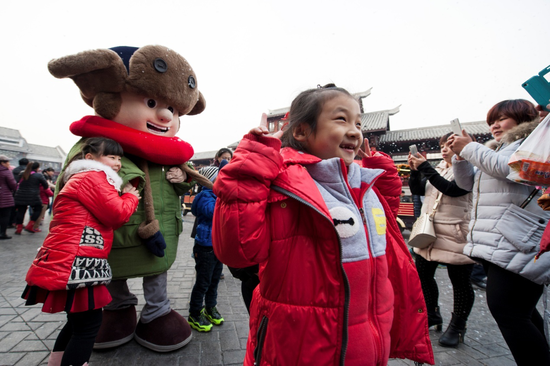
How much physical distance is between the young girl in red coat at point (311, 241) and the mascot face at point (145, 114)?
1450 millimetres

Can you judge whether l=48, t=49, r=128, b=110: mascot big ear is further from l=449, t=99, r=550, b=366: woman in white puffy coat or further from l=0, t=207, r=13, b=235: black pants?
l=0, t=207, r=13, b=235: black pants

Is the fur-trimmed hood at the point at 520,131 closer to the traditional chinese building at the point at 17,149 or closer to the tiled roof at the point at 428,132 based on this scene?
the tiled roof at the point at 428,132

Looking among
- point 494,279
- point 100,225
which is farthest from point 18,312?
point 494,279

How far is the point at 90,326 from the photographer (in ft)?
5.27

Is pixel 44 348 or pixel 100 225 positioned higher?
pixel 100 225

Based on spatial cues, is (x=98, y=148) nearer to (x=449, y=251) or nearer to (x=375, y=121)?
(x=449, y=251)

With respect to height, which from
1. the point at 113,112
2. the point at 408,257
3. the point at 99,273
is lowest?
→ the point at 99,273

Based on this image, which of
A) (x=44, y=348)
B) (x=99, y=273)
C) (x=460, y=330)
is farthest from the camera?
(x=460, y=330)

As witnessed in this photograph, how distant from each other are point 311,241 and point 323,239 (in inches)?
2.1

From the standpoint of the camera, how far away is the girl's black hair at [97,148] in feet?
6.00

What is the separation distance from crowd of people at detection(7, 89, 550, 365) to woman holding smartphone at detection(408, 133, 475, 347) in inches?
12.2

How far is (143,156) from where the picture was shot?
211 cm

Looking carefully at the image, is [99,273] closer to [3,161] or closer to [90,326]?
[90,326]

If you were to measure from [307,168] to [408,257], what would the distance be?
759 mm
